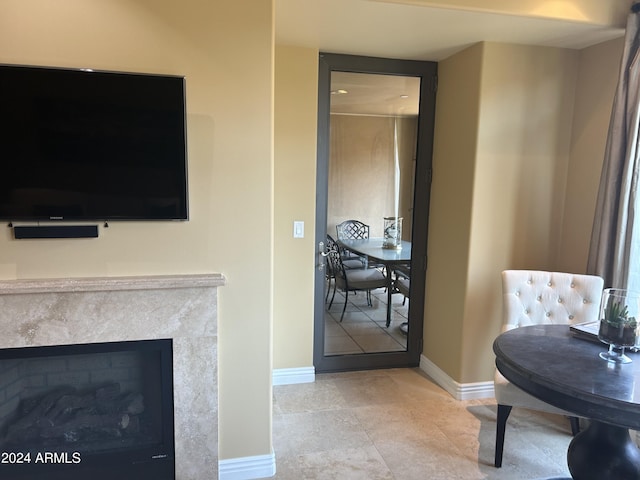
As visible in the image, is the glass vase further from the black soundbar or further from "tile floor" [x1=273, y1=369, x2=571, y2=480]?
the black soundbar

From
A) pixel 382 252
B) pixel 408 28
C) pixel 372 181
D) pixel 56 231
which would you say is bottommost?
pixel 382 252

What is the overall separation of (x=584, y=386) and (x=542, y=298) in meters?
1.22

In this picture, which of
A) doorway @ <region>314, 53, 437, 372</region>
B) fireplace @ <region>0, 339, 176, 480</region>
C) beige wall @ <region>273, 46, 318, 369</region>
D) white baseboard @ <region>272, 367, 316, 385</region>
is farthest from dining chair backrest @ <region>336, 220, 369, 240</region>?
fireplace @ <region>0, 339, 176, 480</region>

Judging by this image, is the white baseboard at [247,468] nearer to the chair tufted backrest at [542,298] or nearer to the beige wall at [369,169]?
the chair tufted backrest at [542,298]

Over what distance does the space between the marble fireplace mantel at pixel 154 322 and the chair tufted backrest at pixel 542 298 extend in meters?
1.78

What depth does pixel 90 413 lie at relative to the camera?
7.08ft

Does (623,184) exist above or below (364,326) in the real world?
above

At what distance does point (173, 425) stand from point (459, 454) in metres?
1.61

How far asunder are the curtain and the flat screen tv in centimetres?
245

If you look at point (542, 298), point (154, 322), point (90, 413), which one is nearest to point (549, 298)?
point (542, 298)

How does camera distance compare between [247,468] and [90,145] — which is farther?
[247,468]

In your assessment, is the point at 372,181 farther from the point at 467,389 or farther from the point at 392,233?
the point at 467,389

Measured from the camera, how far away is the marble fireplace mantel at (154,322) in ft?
6.31

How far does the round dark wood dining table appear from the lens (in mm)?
1507
